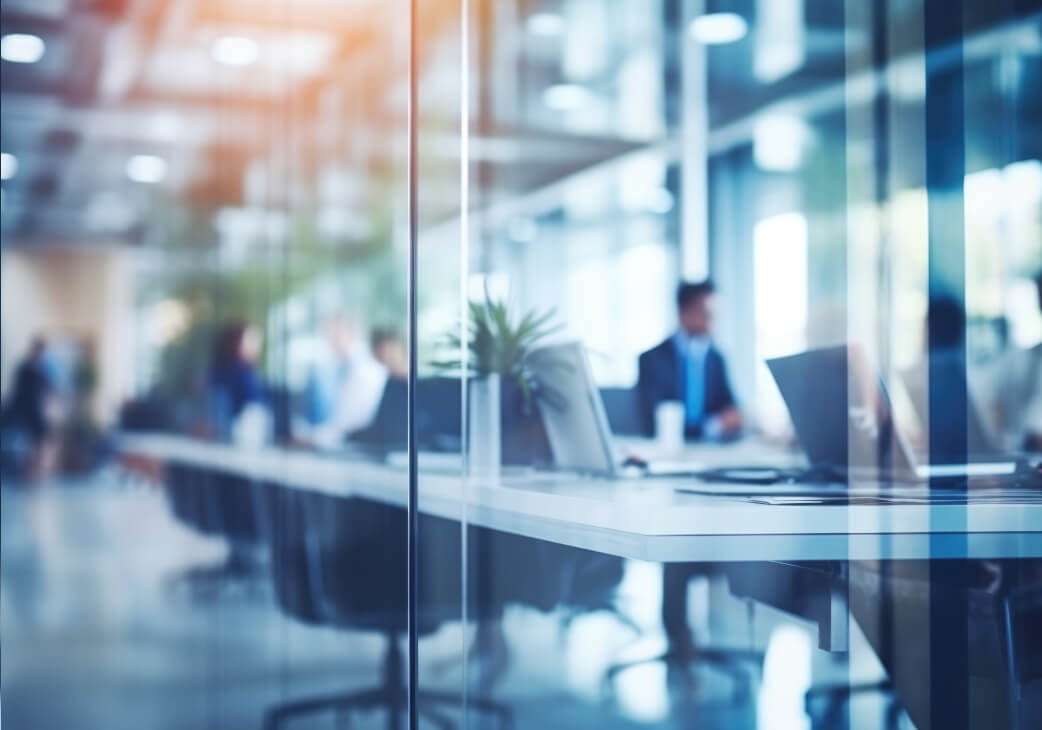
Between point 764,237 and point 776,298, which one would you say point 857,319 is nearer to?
point 776,298

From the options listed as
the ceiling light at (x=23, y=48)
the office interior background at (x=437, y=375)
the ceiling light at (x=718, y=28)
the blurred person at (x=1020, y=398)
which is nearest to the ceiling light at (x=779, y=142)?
the office interior background at (x=437, y=375)

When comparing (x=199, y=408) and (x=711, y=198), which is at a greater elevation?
(x=711, y=198)

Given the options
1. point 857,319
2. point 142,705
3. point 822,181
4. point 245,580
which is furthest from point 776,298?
point 142,705

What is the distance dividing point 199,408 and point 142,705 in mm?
1298

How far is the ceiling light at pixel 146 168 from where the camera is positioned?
15.9ft

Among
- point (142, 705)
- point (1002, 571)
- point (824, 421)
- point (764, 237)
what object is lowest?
point (142, 705)

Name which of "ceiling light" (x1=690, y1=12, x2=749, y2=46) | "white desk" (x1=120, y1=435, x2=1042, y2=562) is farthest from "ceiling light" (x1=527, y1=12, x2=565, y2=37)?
"white desk" (x1=120, y1=435, x2=1042, y2=562)

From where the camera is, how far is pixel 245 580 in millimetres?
4910

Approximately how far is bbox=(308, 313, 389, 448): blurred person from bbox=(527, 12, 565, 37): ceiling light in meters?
2.76

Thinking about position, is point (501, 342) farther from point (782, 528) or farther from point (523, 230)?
point (523, 230)

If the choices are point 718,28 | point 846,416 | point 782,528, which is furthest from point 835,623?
point 718,28

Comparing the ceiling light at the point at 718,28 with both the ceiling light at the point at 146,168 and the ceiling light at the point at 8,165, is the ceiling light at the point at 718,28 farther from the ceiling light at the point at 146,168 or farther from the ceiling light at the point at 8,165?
the ceiling light at the point at 8,165

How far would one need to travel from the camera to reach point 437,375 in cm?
228

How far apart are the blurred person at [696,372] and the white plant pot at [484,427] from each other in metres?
2.03
